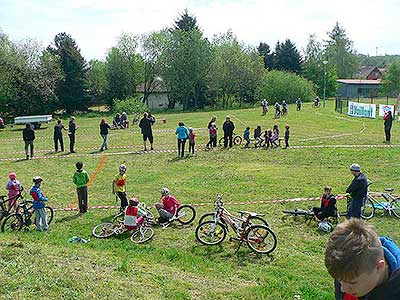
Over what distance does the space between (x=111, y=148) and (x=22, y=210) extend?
46.8ft

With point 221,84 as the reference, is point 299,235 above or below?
below

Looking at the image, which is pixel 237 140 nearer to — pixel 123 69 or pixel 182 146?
pixel 182 146

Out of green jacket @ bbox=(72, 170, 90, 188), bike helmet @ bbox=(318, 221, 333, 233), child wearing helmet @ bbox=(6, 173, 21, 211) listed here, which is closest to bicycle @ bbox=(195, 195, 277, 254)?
bike helmet @ bbox=(318, 221, 333, 233)

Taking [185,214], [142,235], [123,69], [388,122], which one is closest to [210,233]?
[142,235]

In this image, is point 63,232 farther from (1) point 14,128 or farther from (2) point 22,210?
(1) point 14,128

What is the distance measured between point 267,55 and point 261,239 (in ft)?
239

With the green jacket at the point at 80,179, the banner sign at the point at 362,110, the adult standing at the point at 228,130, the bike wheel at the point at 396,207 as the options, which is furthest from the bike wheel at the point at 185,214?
the banner sign at the point at 362,110

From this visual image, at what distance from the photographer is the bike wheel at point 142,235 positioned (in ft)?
34.8

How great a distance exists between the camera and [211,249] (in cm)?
1002

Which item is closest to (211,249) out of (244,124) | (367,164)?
(367,164)

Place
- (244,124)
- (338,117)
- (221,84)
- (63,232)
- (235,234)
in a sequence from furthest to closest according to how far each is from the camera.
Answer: (221,84), (338,117), (244,124), (63,232), (235,234)

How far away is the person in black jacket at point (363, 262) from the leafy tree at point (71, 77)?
61.0 metres

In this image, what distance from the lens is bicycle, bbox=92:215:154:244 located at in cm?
1078

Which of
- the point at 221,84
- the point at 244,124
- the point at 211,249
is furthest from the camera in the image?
the point at 221,84
